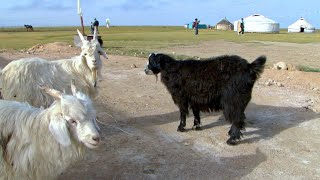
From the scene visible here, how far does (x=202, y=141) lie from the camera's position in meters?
6.67

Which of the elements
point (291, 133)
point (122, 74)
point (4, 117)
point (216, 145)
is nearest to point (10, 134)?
point (4, 117)

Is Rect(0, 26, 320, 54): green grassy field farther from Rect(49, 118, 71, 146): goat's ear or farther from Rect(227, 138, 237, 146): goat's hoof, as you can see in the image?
Rect(49, 118, 71, 146): goat's ear

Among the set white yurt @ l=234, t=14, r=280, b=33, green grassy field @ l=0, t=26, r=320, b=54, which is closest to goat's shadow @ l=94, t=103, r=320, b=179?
green grassy field @ l=0, t=26, r=320, b=54

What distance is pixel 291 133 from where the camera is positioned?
7.09 meters

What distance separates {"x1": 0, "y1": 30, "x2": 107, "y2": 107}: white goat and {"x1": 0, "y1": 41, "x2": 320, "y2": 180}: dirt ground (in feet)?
3.34

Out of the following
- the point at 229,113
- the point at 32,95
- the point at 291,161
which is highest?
the point at 32,95

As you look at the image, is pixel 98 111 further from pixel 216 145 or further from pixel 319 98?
pixel 319 98

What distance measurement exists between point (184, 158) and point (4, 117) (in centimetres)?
277

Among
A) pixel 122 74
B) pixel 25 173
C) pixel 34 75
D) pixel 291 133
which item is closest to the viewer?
pixel 25 173

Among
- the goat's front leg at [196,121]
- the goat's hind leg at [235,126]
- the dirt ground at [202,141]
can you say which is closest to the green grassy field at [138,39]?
the dirt ground at [202,141]

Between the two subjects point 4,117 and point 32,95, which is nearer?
point 4,117

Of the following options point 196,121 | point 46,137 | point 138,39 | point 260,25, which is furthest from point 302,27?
point 46,137

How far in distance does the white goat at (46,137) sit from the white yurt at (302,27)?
225 feet

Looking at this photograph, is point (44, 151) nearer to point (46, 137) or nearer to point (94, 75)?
point (46, 137)
